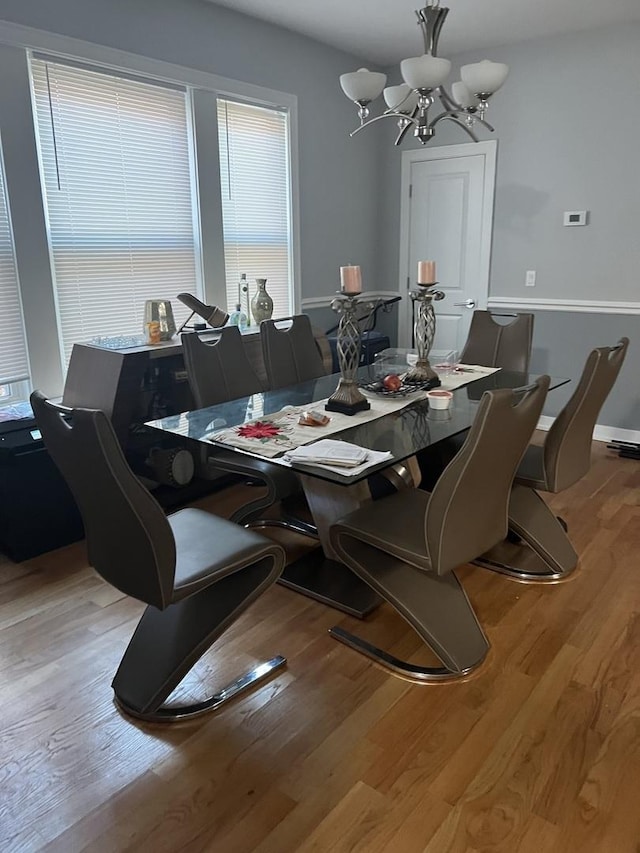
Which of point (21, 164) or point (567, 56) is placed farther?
point (567, 56)

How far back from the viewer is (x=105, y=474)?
62.7 inches

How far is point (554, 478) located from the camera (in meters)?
2.61

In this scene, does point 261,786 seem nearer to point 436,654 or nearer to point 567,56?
point 436,654

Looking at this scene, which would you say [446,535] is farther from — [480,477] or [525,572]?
[525,572]

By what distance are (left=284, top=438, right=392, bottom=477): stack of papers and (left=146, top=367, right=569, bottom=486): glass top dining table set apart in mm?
20

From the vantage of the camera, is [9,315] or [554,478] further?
[9,315]

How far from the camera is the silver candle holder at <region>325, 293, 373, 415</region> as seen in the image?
92.7 inches

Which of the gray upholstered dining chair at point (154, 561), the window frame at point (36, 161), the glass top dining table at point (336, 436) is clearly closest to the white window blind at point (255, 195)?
the window frame at point (36, 161)

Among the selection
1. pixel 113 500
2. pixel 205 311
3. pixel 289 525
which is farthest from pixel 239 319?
pixel 113 500

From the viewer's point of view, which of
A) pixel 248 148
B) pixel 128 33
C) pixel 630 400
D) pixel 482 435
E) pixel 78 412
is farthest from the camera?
pixel 630 400

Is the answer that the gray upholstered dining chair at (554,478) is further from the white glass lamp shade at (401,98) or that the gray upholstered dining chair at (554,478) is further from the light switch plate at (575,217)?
the light switch plate at (575,217)

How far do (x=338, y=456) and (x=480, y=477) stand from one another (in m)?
0.44

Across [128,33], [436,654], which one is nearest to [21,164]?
[128,33]

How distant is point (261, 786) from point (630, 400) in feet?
12.5
